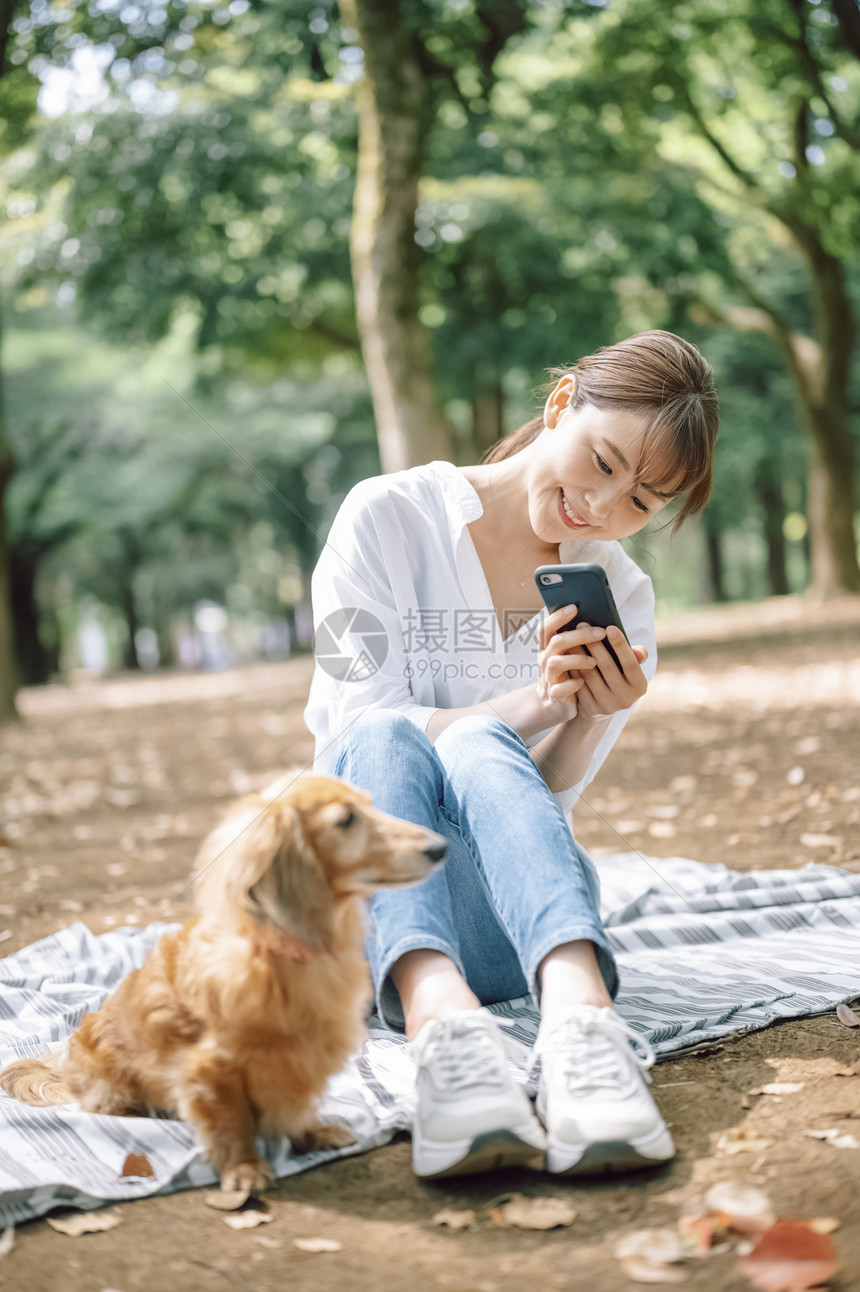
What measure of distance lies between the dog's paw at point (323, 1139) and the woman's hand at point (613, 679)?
1.08 metres

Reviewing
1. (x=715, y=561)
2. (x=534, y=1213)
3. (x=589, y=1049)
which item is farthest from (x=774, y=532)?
(x=534, y=1213)

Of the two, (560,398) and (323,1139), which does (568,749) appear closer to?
(560,398)

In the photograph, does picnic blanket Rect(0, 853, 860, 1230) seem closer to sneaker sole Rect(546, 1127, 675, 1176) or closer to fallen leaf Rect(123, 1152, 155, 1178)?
fallen leaf Rect(123, 1152, 155, 1178)

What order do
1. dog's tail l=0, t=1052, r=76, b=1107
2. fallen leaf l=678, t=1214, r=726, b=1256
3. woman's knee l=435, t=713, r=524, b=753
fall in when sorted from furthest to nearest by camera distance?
woman's knee l=435, t=713, r=524, b=753, dog's tail l=0, t=1052, r=76, b=1107, fallen leaf l=678, t=1214, r=726, b=1256

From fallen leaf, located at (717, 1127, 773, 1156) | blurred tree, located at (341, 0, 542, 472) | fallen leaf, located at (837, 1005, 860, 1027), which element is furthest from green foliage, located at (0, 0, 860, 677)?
fallen leaf, located at (717, 1127, 773, 1156)

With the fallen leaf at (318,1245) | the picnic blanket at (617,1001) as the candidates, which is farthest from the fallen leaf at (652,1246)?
the picnic blanket at (617,1001)

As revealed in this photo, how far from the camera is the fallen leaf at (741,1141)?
1.96 m

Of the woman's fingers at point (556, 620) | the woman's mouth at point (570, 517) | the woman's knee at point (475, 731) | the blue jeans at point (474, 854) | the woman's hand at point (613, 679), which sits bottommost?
the blue jeans at point (474, 854)

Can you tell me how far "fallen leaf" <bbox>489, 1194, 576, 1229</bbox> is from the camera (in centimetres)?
178

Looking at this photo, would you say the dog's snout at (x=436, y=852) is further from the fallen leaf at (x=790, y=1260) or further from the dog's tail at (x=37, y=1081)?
the dog's tail at (x=37, y=1081)

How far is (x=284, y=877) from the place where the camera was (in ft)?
6.18

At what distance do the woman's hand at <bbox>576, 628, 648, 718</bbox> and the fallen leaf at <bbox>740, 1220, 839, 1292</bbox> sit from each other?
1170 millimetres

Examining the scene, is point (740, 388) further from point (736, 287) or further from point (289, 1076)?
point (289, 1076)

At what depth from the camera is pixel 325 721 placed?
Result: 2699 mm
